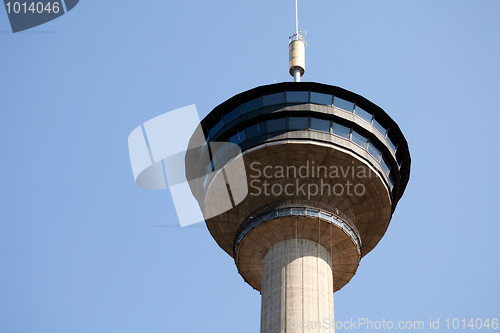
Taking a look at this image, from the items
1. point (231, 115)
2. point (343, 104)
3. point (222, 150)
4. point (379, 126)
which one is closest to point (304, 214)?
point (222, 150)

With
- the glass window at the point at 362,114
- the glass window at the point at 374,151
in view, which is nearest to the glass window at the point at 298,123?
the glass window at the point at 362,114

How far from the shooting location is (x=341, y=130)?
3875 cm

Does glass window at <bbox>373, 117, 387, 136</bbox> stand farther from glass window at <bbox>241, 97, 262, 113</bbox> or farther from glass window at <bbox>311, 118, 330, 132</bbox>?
glass window at <bbox>241, 97, 262, 113</bbox>

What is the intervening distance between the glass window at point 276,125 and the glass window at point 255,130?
42 cm

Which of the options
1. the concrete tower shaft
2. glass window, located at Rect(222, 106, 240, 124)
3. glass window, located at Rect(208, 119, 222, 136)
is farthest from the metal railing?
glass window, located at Rect(222, 106, 240, 124)

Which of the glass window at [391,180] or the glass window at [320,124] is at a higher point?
the glass window at [320,124]

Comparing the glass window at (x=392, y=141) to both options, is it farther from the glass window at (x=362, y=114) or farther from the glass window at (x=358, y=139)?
the glass window at (x=358, y=139)

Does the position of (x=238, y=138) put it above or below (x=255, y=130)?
below

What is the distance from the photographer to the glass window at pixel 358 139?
38.8m

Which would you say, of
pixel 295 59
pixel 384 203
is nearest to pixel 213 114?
pixel 295 59

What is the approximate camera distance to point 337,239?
3834 centimetres

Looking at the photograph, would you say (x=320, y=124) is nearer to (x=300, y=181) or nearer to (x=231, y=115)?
(x=300, y=181)

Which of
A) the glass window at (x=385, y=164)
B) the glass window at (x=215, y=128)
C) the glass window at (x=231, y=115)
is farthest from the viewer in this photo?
the glass window at (x=215, y=128)

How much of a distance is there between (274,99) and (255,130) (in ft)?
7.32
